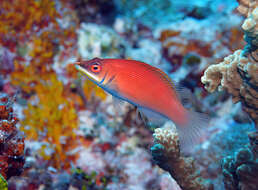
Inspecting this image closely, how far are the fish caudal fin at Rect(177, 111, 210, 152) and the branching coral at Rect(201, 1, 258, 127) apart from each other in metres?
0.40

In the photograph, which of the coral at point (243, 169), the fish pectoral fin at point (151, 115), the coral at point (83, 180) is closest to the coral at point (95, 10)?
the coral at point (83, 180)

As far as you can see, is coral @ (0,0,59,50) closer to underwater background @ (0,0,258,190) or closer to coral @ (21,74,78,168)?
underwater background @ (0,0,258,190)


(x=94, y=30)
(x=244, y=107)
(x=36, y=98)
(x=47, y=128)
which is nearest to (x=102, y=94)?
(x=47, y=128)

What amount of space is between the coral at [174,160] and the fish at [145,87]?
0.18 metres

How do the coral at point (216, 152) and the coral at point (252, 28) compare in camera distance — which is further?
the coral at point (216, 152)

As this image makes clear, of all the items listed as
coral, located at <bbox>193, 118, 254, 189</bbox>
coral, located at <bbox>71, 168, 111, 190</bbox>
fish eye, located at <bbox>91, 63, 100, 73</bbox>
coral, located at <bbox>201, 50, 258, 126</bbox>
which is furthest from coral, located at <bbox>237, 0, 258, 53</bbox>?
coral, located at <bbox>71, 168, 111, 190</bbox>

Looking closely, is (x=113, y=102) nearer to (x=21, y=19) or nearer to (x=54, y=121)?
(x=54, y=121)

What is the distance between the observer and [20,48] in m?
5.81

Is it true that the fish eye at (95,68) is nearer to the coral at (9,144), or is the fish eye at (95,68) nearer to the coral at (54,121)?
the coral at (9,144)

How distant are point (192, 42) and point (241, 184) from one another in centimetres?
443

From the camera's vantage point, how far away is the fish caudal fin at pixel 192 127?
2.25 m

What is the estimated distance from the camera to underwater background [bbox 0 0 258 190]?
2.34 meters

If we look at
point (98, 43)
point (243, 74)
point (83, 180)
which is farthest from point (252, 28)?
point (98, 43)

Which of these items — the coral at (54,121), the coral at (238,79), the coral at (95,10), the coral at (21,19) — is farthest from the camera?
the coral at (95,10)
